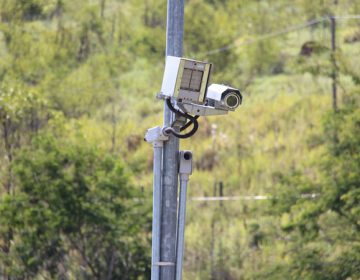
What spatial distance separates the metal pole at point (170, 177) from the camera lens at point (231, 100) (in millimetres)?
406

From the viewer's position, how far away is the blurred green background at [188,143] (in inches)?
749

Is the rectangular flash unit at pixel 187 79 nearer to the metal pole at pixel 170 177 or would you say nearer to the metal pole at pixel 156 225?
the metal pole at pixel 170 177

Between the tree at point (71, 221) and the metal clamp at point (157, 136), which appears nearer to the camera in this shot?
the metal clamp at point (157, 136)

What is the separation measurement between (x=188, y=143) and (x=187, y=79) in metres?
25.8

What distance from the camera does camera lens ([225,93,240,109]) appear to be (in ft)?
24.2

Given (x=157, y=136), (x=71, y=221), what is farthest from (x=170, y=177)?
(x=71, y=221)

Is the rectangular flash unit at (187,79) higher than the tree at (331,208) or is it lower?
higher

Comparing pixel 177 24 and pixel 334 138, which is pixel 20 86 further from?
pixel 177 24

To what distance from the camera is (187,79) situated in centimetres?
721

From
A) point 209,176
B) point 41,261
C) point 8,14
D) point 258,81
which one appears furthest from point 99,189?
point 258,81

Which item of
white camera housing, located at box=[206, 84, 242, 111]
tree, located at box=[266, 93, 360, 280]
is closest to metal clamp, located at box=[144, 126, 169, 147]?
white camera housing, located at box=[206, 84, 242, 111]

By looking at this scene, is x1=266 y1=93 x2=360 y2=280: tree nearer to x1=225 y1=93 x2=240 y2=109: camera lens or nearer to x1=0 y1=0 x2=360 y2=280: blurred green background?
x1=0 y1=0 x2=360 y2=280: blurred green background

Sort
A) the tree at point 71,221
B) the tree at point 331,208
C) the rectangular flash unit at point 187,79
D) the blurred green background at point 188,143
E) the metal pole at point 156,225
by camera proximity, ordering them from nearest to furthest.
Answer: the rectangular flash unit at point 187,79, the metal pole at point 156,225, the tree at point 331,208, the blurred green background at point 188,143, the tree at point 71,221

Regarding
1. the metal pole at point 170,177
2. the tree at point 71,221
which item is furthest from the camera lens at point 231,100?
the tree at point 71,221
